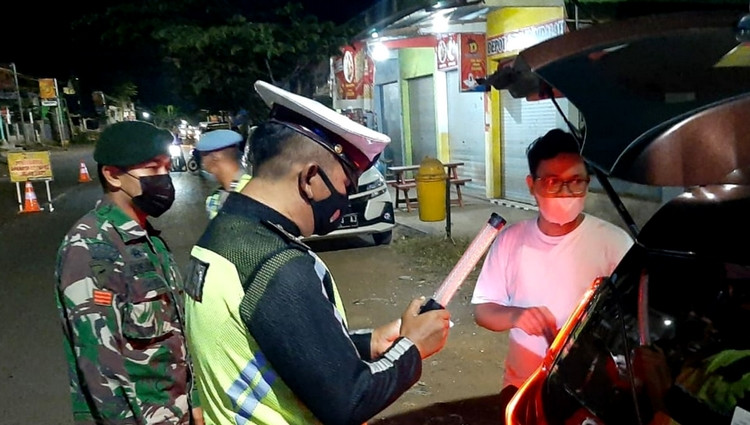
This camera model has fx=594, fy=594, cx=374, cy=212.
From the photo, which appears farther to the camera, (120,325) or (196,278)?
(120,325)

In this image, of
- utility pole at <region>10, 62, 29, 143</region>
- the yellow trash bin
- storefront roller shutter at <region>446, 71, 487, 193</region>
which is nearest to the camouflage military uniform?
the yellow trash bin

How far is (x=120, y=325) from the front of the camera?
2.25 meters

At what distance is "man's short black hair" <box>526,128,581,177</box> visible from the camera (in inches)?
97.2

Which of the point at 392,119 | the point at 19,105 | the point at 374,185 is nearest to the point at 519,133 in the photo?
the point at 374,185

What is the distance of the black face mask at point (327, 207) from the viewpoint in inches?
61.6

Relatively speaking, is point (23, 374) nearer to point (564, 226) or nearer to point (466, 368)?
point (466, 368)

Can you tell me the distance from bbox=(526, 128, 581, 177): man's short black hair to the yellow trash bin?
743 cm

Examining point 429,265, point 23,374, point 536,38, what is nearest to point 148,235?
point 23,374

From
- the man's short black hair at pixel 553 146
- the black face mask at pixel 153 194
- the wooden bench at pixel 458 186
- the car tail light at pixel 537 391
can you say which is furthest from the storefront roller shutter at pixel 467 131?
the car tail light at pixel 537 391

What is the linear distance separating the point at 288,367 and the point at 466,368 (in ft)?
12.3

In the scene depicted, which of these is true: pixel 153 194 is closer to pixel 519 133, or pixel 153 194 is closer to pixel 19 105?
pixel 519 133

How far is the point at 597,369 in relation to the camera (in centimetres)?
186

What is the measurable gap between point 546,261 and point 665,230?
1.78 ft

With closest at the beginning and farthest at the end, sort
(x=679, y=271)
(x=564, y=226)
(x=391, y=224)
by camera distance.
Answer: (x=679, y=271), (x=564, y=226), (x=391, y=224)
